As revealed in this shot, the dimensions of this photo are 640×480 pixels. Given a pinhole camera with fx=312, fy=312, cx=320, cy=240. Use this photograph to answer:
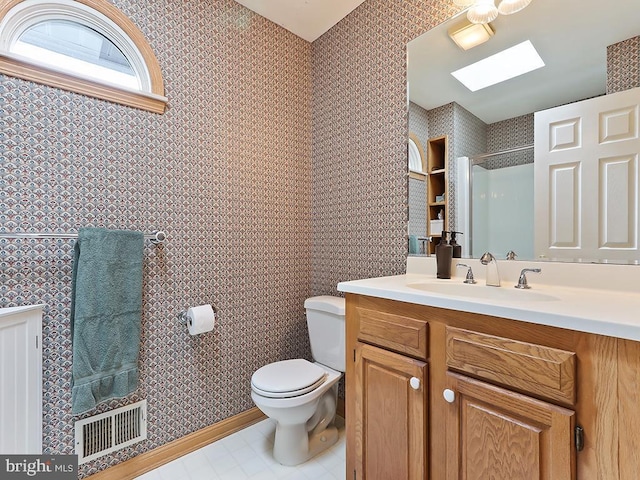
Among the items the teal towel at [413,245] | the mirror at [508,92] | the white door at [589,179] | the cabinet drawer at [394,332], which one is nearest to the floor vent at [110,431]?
the cabinet drawer at [394,332]

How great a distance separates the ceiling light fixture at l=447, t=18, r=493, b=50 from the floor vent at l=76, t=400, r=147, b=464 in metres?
2.34

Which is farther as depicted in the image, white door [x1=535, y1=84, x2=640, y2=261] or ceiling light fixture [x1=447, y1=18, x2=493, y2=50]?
ceiling light fixture [x1=447, y1=18, x2=493, y2=50]

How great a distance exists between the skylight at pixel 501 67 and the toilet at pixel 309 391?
132 centimetres

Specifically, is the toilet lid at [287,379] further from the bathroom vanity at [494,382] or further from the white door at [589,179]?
the white door at [589,179]

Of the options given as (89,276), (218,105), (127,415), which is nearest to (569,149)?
(218,105)

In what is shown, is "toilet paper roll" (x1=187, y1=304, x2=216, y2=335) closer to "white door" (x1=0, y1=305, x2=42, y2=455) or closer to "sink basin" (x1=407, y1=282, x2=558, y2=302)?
"white door" (x1=0, y1=305, x2=42, y2=455)

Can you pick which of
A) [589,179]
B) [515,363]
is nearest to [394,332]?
[515,363]

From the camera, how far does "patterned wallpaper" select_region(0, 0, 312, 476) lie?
1.29 meters

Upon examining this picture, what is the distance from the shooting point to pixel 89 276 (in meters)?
1.33

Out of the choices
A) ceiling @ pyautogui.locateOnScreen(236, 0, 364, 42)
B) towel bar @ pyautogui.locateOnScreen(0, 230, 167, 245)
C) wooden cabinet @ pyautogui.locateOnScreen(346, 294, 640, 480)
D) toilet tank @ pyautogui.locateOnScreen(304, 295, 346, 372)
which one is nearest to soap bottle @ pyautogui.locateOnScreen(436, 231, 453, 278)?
wooden cabinet @ pyautogui.locateOnScreen(346, 294, 640, 480)

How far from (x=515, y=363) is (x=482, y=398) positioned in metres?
0.15

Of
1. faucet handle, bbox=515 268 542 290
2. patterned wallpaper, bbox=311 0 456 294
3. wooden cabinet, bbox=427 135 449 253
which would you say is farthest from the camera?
patterned wallpaper, bbox=311 0 456 294

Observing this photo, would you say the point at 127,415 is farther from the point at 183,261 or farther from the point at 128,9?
the point at 128,9

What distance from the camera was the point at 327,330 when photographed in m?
1.85
